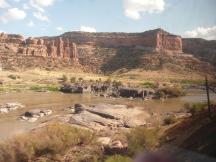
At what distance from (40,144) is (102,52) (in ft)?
453

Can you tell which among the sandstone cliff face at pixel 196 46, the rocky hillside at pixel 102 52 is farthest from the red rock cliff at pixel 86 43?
the sandstone cliff face at pixel 196 46

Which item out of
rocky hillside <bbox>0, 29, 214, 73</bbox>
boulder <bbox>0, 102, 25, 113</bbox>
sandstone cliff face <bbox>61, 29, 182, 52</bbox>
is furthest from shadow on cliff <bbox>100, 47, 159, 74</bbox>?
boulder <bbox>0, 102, 25, 113</bbox>

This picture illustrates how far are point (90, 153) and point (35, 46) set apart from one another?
132569 mm

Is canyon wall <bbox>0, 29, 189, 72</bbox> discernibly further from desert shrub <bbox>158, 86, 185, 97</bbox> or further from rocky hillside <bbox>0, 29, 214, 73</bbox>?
desert shrub <bbox>158, 86, 185, 97</bbox>

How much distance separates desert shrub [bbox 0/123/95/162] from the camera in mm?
15417

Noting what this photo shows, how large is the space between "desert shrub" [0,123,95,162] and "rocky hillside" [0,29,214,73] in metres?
88.0

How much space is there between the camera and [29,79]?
9100cm

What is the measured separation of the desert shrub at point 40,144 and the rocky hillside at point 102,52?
88.0 meters

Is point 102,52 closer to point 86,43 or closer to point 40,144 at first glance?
point 86,43

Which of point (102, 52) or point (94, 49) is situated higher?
point (94, 49)

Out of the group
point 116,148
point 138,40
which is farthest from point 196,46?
point 116,148

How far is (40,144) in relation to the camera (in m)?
16.2

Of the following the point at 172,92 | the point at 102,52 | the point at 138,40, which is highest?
the point at 138,40

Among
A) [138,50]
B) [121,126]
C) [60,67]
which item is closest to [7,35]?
[60,67]
